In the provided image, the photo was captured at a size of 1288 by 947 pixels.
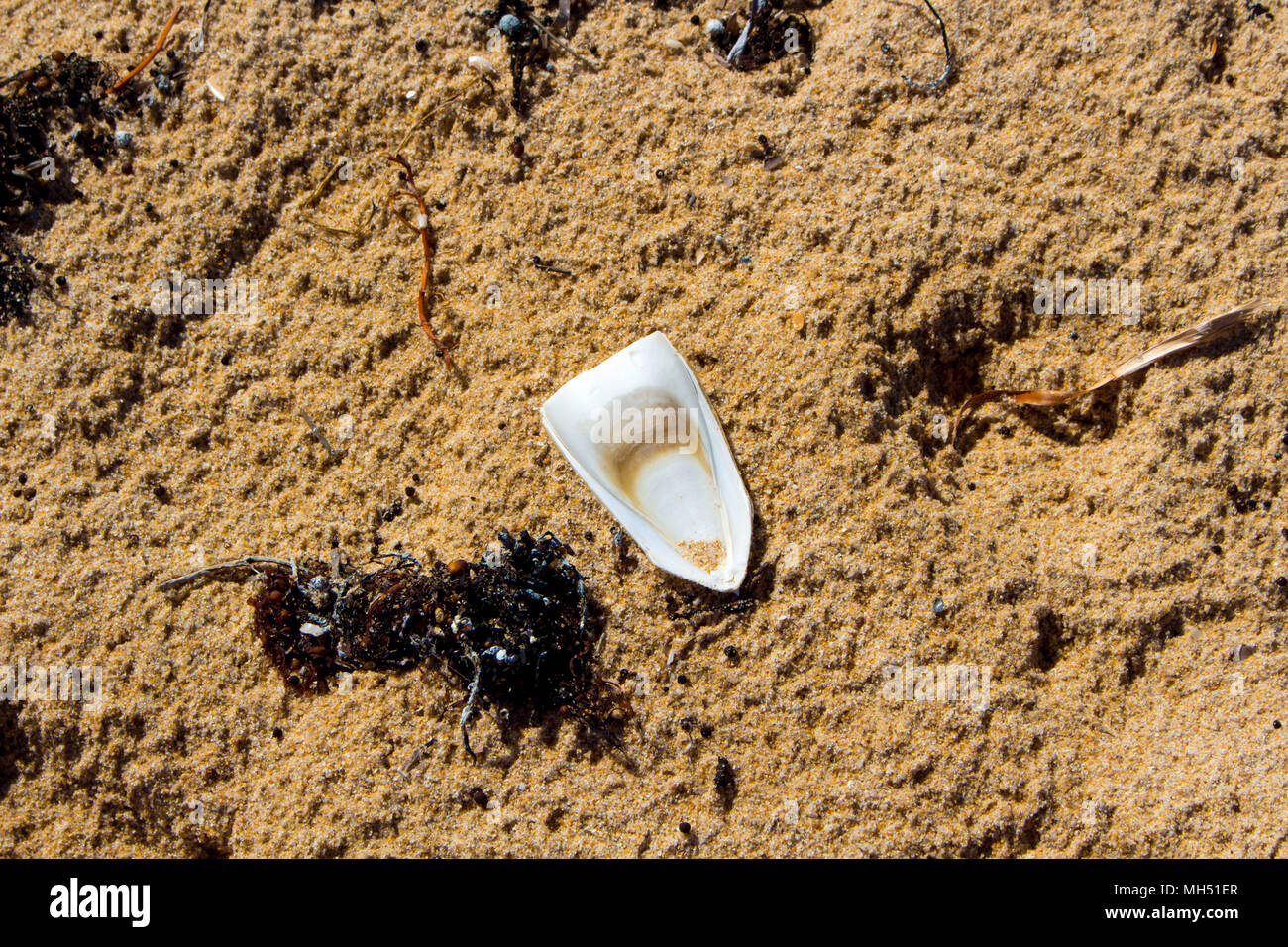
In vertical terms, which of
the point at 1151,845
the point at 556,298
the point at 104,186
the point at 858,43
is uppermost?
the point at 858,43

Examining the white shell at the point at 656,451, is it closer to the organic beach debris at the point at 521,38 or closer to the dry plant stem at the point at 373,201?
the dry plant stem at the point at 373,201

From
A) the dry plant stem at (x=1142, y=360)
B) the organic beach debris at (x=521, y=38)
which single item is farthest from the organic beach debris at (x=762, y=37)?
the dry plant stem at (x=1142, y=360)

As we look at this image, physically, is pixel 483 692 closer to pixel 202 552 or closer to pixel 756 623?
pixel 756 623

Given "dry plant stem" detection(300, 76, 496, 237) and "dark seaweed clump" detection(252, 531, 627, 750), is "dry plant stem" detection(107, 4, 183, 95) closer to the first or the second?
"dry plant stem" detection(300, 76, 496, 237)

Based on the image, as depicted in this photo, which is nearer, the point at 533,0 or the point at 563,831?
the point at 563,831

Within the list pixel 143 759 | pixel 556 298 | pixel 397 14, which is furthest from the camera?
pixel 397 14

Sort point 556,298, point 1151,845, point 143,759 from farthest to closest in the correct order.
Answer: point 556,298 < point 143,759 < point 1151,845

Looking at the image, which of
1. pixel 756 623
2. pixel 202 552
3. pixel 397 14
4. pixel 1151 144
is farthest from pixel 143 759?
pixel 1151 144
